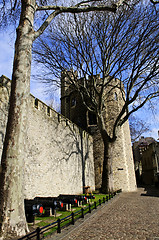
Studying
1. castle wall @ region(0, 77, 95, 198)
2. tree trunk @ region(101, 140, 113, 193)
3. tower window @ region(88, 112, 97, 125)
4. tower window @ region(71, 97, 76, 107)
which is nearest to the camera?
castle wall @ region(0, 77, 95, 198)

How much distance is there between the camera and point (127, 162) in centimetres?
1716

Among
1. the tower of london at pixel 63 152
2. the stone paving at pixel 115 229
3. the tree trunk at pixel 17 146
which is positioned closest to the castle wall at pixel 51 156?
the tower of london at pixel 63 152

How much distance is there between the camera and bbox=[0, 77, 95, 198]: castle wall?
27.9 ft

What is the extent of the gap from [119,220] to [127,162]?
12365 millimetres

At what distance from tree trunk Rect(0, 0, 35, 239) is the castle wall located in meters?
3.34

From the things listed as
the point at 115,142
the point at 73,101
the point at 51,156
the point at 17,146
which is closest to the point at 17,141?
the point at 17,146

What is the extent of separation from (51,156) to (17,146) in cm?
625

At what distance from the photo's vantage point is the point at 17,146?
416 centimetres

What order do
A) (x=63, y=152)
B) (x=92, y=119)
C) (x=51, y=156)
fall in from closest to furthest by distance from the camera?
(x=51, y=156) → (x=63, y=152) → (x=92, y=119)

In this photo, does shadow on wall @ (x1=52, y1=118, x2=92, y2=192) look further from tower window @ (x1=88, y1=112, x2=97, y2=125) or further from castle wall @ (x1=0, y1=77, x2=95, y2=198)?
tower window @ (x1=88, y1=112, x2=97, y2=125)

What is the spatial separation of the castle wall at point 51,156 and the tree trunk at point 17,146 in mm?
3336

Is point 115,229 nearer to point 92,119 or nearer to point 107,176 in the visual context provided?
point 107,176

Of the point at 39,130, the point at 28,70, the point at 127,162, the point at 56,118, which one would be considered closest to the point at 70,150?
the point at 56,118

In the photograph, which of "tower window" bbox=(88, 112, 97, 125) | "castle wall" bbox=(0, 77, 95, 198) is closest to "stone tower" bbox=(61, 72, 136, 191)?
"tower window" bbox=(88, 112, 97, 125)
